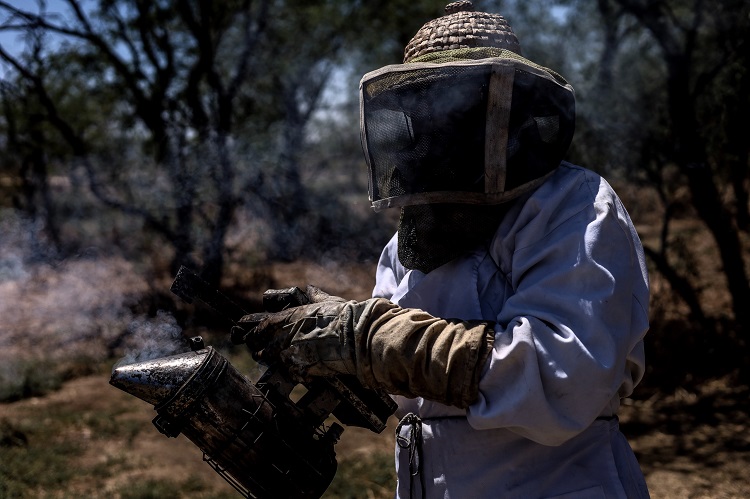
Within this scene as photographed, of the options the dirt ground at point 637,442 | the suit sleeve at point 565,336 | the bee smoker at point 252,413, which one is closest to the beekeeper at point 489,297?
the suit sleeve at point 565,336

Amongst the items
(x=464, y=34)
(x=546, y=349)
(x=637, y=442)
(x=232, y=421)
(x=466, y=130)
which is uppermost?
(x=464, y=34)

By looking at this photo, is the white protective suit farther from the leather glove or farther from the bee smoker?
the bee smoker

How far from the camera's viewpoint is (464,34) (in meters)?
2.03

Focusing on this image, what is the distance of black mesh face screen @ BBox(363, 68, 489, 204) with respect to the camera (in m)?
1.91

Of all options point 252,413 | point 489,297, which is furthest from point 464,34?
point 252,413

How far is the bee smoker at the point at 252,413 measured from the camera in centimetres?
200

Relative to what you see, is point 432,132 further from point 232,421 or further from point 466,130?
point 232,421

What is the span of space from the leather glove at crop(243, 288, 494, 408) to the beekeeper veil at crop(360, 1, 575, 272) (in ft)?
1.01

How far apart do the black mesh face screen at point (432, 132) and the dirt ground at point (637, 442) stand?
3387 millimetres

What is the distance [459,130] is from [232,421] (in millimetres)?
1043

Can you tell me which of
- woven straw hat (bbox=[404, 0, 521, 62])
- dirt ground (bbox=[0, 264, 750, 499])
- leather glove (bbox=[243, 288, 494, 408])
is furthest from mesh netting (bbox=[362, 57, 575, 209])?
dirt ground (bbox=[0, 264, 750, 499])

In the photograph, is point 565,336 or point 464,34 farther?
point 464,34

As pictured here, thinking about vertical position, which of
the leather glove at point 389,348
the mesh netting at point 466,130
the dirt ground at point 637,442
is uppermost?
the mesh netting at point 466,130

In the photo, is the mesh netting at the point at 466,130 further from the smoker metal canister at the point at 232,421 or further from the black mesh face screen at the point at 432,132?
the smoker metal canister at the point at 232,421
